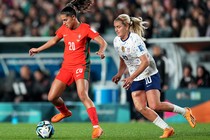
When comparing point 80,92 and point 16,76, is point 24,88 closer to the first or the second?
point 16,76

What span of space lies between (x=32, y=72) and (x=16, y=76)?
→ 0.47 metres

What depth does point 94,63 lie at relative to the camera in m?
19.8

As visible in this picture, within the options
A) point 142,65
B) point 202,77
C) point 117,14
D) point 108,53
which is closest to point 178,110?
point 142,65

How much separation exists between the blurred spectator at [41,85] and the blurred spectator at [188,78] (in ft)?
12.5

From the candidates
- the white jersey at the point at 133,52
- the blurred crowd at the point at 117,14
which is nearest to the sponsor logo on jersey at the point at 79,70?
the white jersey at the point at 133,52

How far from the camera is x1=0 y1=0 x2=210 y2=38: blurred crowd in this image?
63.6ft

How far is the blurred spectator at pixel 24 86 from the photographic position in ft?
65.1

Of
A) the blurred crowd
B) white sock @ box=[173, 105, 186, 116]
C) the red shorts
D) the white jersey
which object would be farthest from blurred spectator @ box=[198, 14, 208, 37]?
the red shorts

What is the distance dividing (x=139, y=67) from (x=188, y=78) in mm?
7760

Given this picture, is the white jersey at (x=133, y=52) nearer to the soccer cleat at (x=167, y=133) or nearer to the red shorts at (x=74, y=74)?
the red shorts at (x=74, y=74)

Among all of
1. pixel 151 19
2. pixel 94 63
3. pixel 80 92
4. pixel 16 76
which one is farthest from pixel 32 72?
pixel 80 92

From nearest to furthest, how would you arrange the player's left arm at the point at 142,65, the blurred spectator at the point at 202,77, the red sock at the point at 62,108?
the player's left arm at the point at 142,65 → the red sock at the point at 62,108 → the blurred spectator at the point at 202,77

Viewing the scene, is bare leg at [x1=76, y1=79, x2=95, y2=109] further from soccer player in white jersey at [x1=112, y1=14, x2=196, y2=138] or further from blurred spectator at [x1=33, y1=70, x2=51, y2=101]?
blurred spectator at [x1=33, y1=70, x2=51, y2=101]

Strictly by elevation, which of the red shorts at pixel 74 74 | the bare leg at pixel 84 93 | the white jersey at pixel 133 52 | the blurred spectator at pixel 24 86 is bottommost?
the blurred spectator at pixel 24 86
